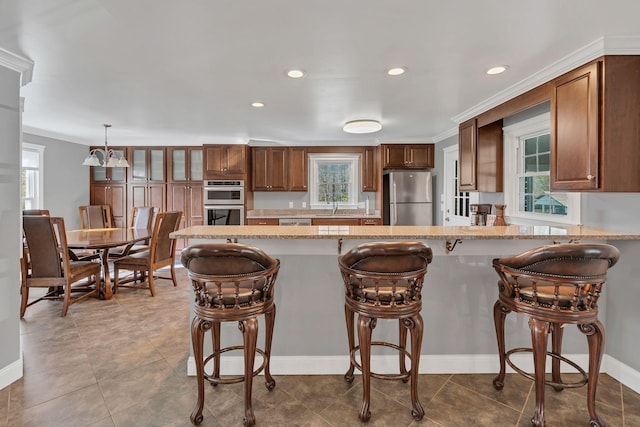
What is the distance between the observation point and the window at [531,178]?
300 cm

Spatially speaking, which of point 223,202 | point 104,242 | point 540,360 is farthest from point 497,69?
point 223,202

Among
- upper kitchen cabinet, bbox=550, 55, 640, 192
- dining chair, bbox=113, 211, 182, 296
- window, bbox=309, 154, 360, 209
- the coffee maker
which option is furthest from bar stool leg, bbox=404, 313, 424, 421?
window, bbox=309, 154, 360, 209

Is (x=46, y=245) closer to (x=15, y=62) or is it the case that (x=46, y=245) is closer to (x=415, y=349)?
(x=15, y=62)

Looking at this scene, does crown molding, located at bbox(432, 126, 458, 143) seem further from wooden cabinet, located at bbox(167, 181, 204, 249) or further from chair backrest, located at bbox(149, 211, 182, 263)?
wooden cabinet, located at bbox(167, 181, 204, 249)

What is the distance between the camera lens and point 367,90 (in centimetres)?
303

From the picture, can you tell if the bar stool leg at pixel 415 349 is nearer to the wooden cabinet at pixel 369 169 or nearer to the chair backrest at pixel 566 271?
the chair backrest at pixel 566 271

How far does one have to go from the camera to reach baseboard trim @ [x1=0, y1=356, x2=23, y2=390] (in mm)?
2035

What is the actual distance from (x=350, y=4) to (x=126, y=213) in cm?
594

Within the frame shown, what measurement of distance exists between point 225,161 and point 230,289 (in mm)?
4202

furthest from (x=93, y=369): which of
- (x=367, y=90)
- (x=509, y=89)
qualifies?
(x=509, y=89)

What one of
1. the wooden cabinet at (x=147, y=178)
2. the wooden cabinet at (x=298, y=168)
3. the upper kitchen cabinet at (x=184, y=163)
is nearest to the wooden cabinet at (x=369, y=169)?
the wooden cabinet at (x=298, y=168)

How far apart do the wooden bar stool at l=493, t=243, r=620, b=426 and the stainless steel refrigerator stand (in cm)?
357

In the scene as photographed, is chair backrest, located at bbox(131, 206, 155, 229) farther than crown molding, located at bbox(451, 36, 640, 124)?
Yes

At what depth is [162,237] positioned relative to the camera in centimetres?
401
